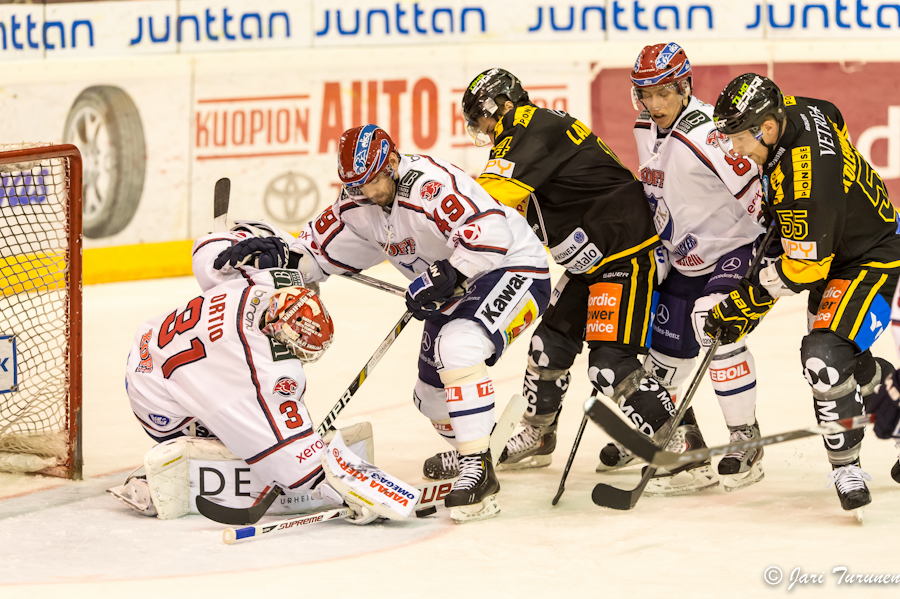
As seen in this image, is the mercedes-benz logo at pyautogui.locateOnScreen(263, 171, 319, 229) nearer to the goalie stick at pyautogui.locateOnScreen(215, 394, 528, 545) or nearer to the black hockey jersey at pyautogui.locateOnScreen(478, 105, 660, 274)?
the black hockey jersey at pyautogui.locateOnScreen(478, 105, 660, 274)

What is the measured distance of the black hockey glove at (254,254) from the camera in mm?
3641

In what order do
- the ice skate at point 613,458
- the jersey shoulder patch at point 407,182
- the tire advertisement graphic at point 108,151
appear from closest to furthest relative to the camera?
the jersey shoulder patch at point 407,182 < the ice skate at point 613,458 < the tire advertisement graphic at point 108,151

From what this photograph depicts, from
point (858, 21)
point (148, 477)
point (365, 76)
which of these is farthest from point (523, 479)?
point (858, 21)

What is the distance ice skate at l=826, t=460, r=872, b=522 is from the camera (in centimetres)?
339

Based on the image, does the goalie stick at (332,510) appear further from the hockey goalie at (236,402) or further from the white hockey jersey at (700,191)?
the white hockey jersey at (700,191)

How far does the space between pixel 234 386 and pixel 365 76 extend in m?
5.04

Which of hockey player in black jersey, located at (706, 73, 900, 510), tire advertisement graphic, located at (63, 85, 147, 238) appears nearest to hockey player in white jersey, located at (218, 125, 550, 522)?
hockey player in black jersey, located at (706, 73, 900, 510)

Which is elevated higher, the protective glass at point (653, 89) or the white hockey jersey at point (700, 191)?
the protective glass at point (653, 89)

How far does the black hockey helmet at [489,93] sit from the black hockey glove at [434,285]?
71cm

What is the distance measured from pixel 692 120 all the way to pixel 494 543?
158 centimetres

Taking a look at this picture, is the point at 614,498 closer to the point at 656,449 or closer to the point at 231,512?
the point at 656,449

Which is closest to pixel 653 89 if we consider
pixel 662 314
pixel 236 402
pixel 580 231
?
pixel 580 231

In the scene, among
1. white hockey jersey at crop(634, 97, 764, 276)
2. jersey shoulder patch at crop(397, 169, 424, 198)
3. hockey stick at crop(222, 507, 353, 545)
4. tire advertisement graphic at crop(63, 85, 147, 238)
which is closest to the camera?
hockey stick at crop(222, 507, 353, 545)

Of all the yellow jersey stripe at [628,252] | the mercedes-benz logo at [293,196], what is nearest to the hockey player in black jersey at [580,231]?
the yellow jersey stripe at [628,252]
